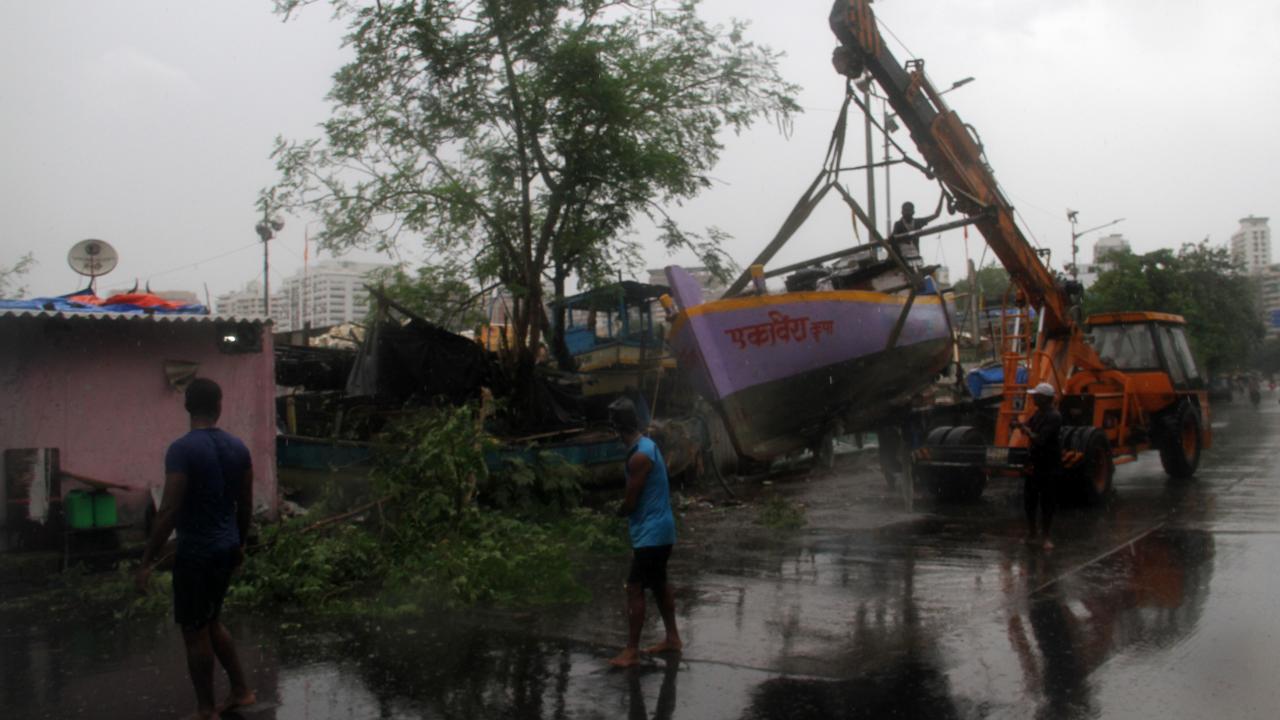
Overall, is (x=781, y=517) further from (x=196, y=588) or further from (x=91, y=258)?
(x=91, y=258)

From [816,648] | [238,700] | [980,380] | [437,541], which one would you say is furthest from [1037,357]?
[238,700]

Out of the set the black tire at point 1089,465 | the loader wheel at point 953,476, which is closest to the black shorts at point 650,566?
the loader wheel at point 953,476

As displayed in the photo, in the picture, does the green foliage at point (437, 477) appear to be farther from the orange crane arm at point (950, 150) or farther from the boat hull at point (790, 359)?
the orange crane arm at point (950, 150)

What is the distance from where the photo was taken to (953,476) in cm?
1308

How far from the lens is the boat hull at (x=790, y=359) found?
10.9 meters

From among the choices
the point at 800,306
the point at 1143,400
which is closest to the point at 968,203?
the point at 800,306

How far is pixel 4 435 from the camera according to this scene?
979cm

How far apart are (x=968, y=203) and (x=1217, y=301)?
39137 mm

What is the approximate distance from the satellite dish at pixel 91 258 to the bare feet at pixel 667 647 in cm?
902

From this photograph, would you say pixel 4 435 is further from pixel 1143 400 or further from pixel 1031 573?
pixel 1143 400

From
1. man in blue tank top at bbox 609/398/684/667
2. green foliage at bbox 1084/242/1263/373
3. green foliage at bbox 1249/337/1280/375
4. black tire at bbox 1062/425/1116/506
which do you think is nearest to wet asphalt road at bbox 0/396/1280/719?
man in blue tank top at bbox 609/398/684/667

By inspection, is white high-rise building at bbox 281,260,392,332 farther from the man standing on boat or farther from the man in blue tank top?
the man in blue tank top

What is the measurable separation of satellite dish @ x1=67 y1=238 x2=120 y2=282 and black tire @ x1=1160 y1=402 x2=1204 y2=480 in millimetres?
15140

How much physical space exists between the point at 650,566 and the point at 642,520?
0.96 feet
